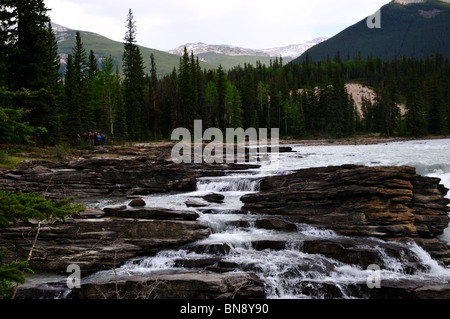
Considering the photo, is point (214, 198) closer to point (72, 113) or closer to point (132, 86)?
point (72, 113)

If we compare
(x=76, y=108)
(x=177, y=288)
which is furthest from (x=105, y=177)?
(x=76, y=108)

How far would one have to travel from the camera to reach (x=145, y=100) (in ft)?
236

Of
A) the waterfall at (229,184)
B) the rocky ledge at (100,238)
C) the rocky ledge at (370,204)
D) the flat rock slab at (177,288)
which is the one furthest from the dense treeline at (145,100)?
the waterfall at (229,184)

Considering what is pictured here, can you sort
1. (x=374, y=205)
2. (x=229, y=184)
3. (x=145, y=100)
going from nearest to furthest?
1. (x=374, y=205)
2. (x=229, y=184)
3. (x=145, y=100)

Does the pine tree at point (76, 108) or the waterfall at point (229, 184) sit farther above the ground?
the pine tree at point (76, 108)

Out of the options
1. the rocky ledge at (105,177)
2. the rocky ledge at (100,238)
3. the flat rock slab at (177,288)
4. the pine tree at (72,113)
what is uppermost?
the pine tree at (72,113)

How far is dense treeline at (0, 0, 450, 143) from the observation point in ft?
103

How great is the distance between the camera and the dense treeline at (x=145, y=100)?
103 feet

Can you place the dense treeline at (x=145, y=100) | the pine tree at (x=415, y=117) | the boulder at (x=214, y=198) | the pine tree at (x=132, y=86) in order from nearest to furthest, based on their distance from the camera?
the boulder at (x=214, y=198) < the dense treeline at (x=145, y=100) < the pine tree at (x=132, y=86) < the pine tree at (x=415, y=117)

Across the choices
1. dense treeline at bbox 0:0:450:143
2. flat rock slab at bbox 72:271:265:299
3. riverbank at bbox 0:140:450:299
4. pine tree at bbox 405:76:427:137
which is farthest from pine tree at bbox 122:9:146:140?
pine tree at bbox 405:76:427:137

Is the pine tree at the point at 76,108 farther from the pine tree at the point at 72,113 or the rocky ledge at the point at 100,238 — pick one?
the rocky ledge at the point at 100,238

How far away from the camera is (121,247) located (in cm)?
1160

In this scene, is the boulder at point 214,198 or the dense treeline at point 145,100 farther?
the dense treeline at point 145,100
